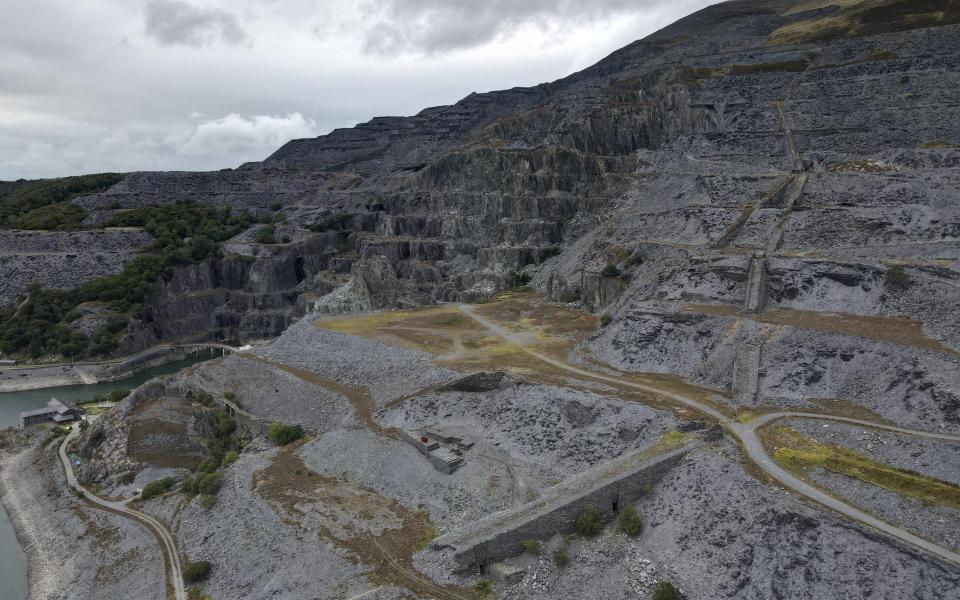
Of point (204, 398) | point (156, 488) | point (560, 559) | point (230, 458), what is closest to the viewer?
point (560, 559)

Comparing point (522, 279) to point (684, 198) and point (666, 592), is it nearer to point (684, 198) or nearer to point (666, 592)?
point (684, 198)

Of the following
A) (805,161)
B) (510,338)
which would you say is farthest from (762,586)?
(805,161)

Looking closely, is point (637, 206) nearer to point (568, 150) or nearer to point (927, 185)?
point (568, 150)

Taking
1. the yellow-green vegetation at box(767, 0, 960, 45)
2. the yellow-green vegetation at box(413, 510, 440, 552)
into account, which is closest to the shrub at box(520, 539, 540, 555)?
the yellow-green vegetation at box(413, 510, 440, 552)

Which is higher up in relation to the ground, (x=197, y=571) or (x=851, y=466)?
(x=851, y=466)

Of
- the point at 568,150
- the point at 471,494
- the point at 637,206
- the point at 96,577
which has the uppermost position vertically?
the point at 568,150

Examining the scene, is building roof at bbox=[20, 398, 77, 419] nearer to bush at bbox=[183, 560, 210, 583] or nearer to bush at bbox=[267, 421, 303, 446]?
bush at bbox=[267, 421, 303, 446]

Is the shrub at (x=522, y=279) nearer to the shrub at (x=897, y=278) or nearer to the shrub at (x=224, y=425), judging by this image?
the shrub at (x=224, y=425)

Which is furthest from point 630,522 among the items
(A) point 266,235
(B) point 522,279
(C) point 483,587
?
(A) point 266,235
